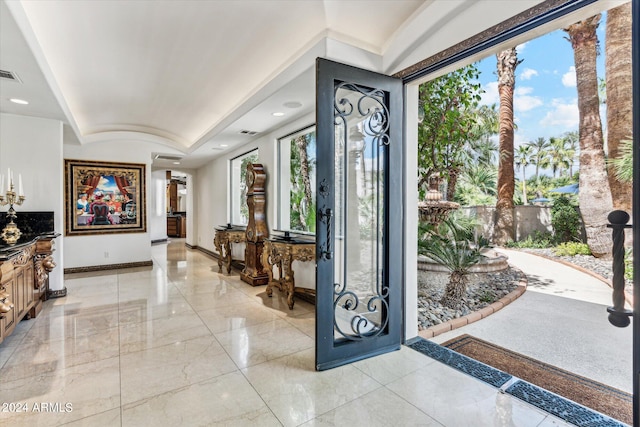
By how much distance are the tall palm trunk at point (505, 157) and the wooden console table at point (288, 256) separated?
7323 millimetres

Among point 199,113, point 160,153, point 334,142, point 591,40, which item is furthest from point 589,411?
point 160,153

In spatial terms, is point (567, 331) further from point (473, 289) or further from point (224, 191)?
point (224, 191)

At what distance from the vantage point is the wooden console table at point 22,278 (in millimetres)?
2414

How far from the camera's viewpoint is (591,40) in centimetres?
589

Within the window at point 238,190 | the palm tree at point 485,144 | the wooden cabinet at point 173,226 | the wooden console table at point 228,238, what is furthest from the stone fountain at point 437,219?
the wooden cabinet at point 173,226

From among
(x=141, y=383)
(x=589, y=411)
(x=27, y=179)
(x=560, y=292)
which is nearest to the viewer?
(x=589, y=411)

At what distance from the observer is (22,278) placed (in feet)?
9.78

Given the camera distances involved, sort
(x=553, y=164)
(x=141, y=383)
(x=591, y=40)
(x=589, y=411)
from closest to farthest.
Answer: (x=589, y=411), (x=141, y=383), (x=591, y=40), (x=553, y=164)

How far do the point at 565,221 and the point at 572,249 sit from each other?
1.10 meters

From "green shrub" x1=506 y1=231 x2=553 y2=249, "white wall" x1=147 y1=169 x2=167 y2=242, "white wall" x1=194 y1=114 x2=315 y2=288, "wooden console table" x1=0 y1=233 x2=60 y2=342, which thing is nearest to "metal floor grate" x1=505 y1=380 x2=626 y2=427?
"white wall" x1=194 y1=114 x2=315 y2=288

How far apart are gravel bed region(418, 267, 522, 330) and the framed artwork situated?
560cm

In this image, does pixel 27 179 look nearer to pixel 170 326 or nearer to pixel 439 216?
pixel 170 326

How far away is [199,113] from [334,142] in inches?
137

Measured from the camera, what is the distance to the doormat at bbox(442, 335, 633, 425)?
2021mm
